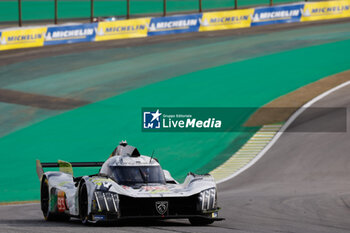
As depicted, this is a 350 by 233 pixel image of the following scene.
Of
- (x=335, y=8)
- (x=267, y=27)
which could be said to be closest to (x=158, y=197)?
(x=267, y=27)

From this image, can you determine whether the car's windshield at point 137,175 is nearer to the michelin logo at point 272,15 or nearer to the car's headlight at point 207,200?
the car's headlight at point 207,200

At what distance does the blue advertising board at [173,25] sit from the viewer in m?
53.2

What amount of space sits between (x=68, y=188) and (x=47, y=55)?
3221 cm

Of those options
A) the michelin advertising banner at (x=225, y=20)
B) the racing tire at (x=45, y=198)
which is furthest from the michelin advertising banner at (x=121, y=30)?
the racing tire at (x=45, y=198)

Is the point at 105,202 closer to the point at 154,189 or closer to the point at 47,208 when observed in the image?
the point at 154,189

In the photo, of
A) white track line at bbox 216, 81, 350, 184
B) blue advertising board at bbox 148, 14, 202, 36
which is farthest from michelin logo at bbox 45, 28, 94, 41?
white track line at bbox 216, 81, 350, 184

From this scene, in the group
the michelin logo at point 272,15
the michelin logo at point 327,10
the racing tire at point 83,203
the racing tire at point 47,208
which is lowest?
the racing tire at point 47,208

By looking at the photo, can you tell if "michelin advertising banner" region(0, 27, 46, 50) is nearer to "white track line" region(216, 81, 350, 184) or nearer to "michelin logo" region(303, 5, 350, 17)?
"michelin logo" region(303, 5, 350, 17)

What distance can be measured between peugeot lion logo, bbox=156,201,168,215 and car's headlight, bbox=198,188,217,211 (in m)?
0.66

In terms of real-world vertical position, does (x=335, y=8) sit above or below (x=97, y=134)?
above

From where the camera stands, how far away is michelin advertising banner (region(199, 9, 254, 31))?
54.7 m

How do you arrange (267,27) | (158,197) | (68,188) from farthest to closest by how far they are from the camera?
(267,27)
(68,188)
(158,197)

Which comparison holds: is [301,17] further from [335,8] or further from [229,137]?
[229,137]

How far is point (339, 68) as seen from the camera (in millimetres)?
39938
